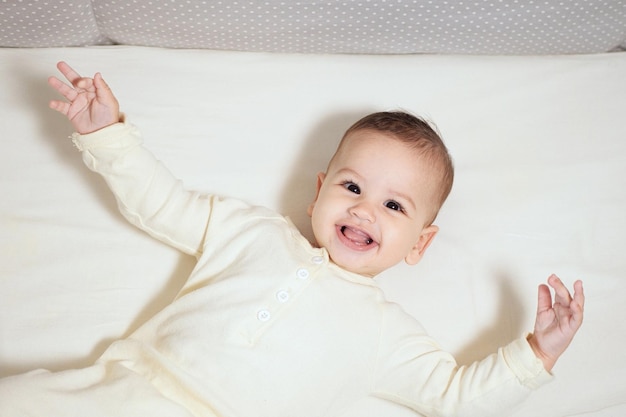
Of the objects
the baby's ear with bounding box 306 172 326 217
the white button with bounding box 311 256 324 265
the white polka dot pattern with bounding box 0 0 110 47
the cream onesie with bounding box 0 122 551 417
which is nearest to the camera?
the cream onesie with bounding box 0 122 551 417

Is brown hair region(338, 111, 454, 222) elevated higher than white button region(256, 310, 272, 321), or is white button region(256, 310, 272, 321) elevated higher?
brown hair region(338, 111, 454, 222)

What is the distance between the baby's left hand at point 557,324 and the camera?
4.11 ft

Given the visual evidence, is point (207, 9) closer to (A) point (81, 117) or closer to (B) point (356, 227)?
(A) point (81, 117)

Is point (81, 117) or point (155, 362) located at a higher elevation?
point (81, 117)

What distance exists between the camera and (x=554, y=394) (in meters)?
1.36

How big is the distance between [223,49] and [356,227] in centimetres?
64

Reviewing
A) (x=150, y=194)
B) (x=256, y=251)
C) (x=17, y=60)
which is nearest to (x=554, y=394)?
(x=256, y=251)

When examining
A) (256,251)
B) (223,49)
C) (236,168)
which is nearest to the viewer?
(256,251)

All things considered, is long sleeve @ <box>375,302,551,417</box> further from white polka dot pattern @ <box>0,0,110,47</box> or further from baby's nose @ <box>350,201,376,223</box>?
white polka dot pattern @ <box>0,0,110,47</box>

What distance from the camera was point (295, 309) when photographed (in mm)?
1251

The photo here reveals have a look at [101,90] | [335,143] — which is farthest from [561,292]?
[101,90]

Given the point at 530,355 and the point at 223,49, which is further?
the point at 223,49

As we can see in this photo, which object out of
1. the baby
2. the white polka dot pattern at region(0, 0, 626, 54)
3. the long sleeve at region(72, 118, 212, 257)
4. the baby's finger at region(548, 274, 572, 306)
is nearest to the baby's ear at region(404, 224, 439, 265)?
the baby

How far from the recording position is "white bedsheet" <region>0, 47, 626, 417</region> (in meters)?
1.36
